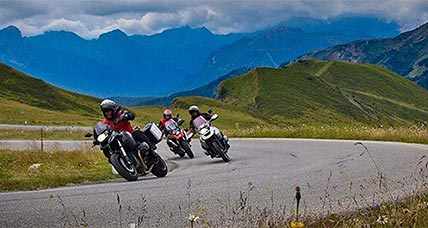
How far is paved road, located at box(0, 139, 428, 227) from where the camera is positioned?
889cm

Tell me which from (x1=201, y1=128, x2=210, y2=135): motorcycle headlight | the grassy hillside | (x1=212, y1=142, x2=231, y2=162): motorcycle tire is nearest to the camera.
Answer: (x1=212, y1=142, x2=231, y2=162): motorcycle tire

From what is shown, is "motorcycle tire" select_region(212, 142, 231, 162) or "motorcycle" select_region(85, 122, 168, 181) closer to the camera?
"motorcycle" select_region(85, 122, 168, 181)

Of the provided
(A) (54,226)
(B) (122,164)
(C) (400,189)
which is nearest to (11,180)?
(B) (122,164)

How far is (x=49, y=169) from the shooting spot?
16656mm

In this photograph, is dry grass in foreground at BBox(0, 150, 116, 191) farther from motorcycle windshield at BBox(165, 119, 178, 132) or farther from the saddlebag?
motorcycle windshield at BBox(165, 119, 178, 132)


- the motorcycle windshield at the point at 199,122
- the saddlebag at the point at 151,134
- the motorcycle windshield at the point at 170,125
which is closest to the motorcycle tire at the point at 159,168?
the saddlebag at the point at 151,134

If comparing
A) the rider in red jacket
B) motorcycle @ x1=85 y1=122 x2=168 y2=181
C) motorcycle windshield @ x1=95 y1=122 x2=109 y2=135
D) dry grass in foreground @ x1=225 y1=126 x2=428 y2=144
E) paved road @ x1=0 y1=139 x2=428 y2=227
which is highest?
the rider in red jacket

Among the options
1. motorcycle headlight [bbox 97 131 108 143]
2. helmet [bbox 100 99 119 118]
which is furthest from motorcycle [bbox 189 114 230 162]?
motorcycle headlight [bbox 97 131 108 143]

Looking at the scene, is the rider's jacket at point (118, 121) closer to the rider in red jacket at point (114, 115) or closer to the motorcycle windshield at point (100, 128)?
the rider in red jacket at point (114, 115)

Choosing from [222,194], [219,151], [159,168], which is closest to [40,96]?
[219,151]

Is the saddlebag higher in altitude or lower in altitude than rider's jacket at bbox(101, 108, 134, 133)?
lower

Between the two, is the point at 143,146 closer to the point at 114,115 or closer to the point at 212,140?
the point at 114,115

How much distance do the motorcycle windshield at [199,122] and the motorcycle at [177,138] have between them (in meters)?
2.02

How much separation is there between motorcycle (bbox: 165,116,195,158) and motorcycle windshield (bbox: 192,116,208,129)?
6.64 ft
